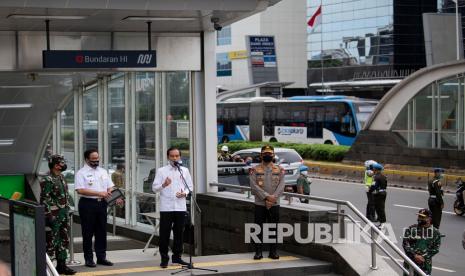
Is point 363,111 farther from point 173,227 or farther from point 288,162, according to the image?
point 173,227

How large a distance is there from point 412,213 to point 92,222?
575 inches

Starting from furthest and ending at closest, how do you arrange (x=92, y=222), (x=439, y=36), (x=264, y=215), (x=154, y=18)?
(x=439, y=36) < (x=154, y=18) < (x=264, y=215) < (x=92, y=222)

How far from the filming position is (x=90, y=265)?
12.2 meters

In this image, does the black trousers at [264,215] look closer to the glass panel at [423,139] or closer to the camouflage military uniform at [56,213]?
the camouflage military uniform at [56,213]

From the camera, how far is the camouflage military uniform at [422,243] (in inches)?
468

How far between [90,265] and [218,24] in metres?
4.73

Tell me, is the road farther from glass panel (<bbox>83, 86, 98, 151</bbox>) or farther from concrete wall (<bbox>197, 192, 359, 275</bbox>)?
glass panel (<bbox>83, 86, 98, 151</bbox>)

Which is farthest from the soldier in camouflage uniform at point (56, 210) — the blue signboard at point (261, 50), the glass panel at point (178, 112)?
the blue signboard at point (261, 50)

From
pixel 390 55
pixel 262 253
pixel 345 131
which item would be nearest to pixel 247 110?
pixel 345 131

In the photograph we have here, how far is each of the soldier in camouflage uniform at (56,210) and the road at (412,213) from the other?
743 centimetres

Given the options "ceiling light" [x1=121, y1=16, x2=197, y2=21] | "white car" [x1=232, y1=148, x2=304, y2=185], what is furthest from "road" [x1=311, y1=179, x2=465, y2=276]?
"ceiling light" [x1=121, y1=16, x2=197, y2=21]

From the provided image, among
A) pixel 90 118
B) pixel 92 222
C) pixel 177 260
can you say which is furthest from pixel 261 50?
pixel 92 222

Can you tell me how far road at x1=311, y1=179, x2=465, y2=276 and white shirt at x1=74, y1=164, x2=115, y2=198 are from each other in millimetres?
6937

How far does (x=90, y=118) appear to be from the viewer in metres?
21.2
